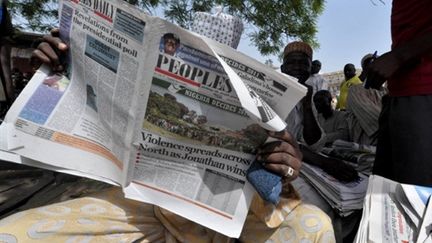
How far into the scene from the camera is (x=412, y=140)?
3.50 ft

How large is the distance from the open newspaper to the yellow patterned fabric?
0.10 meters

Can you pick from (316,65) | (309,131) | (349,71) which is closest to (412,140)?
(309,131)

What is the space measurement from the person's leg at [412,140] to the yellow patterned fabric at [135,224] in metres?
0.33

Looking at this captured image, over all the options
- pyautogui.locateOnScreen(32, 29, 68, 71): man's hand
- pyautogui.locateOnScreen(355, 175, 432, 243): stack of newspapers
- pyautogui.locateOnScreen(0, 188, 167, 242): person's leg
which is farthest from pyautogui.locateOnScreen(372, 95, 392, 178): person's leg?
pyautogui.locateOnScreen(32, 29, 68, 71): man's hand

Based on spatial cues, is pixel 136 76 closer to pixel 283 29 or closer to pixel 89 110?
pixel 89 110

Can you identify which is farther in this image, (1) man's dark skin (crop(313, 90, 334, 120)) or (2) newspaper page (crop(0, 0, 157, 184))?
(1) man's dark skin (crop(313, 90, 334, 120))

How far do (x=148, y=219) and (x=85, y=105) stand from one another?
33cm

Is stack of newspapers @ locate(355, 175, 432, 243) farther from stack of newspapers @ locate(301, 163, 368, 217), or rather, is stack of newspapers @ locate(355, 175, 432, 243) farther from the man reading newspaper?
stack of newspapers @ locate(301, 163, 368, 217)

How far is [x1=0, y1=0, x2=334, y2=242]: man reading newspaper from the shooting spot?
2.80ft

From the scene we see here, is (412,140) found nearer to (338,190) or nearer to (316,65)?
(338,190)

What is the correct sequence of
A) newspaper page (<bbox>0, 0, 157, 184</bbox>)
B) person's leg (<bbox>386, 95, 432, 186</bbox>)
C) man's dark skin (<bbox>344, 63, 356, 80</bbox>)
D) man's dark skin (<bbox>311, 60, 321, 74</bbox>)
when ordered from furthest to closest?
man's dark skin (<bbox>344, 63, 356, 80</bbox>) → man's dark skin (<bbox>311, 60, 321, 74</bbox>) → person's leg (<bbox>386, 95, 432, 186</bbox>) → newspaper page (<bbox>0, 0, 157, 184</bbox>)

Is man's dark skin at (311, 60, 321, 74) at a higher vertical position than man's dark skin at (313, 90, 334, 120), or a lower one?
lower

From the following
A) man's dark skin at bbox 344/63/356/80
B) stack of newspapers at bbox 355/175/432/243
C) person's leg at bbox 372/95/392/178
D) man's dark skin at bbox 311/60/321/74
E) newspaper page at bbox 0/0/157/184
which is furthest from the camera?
man's dark skin at bbox 344/63/356/80


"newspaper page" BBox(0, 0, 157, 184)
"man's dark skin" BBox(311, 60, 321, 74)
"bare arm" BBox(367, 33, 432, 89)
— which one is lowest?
"man's dark skin" BBox(311, 60, 321, 74)
